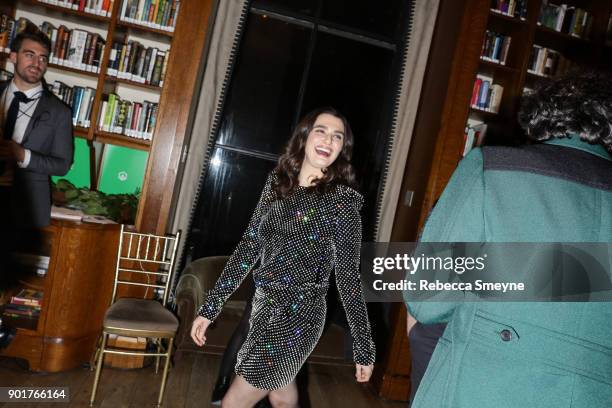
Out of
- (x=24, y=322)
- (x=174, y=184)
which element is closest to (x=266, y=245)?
(x=174, y=184)

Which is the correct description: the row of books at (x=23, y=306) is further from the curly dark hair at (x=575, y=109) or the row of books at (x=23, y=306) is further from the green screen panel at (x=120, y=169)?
the curly dark hair at (x=575, y=109)

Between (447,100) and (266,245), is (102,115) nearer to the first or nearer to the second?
(266,245)

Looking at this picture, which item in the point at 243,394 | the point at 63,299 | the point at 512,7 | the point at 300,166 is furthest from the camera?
the point at 512,7

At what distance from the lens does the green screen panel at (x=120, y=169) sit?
348 centimetres

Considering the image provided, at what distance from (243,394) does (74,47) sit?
8.73ft

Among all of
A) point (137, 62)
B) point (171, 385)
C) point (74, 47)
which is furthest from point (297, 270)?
point (74, 47)

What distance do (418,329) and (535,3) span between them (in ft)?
10.00

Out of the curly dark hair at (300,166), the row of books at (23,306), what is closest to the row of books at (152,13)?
the curly dark hair at (300,166)

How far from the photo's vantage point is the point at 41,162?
8.21 feet

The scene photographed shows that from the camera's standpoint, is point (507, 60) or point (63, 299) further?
point (507, 60)

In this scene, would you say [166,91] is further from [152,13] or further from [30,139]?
[30,139]

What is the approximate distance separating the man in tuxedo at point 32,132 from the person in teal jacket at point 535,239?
2.38m

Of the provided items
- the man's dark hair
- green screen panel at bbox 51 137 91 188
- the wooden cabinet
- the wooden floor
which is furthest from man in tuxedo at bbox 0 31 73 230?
the wooden floor

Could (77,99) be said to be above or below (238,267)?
above
